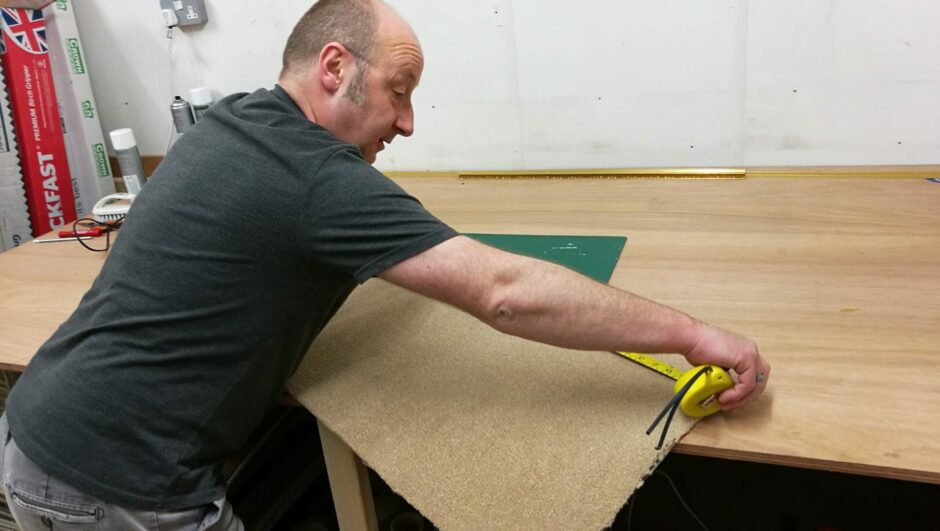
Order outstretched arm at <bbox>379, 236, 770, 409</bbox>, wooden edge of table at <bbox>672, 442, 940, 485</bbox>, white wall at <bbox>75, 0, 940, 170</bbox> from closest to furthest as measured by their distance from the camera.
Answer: wooden edge of table at <bbox>672, 442, 940, 485</bbox> → outstretched arm at <bbox>379, 236, 770, 409</bbox> → white wall at <bbox>75, 0, 940, 170</bbox>

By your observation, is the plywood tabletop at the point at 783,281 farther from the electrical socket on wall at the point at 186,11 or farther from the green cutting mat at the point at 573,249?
the electrical socket on wall at the point at 186,11

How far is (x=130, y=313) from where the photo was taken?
93cm

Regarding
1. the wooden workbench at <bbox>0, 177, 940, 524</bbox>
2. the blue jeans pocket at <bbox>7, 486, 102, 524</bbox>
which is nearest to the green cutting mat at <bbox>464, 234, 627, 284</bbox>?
the wooden workbench at <bbox>0, 177, 940, 524</bbox>

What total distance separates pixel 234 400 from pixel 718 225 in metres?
0.97

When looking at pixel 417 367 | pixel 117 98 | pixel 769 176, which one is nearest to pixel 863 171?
pixel 769 176

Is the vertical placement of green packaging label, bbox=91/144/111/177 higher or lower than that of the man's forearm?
higher

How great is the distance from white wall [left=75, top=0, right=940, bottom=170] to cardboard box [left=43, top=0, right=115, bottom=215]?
0.11 metres

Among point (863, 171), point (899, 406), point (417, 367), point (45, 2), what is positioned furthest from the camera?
point (45, 2)

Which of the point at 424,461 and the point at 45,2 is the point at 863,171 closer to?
the point at 424,461

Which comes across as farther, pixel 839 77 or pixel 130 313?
pixel 839 77

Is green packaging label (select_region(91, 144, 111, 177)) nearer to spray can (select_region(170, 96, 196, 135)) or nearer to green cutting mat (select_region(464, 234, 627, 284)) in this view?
spray can (select_region(170, 96, 196, 135))

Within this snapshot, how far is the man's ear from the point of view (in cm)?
103

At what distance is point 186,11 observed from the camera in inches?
75.2

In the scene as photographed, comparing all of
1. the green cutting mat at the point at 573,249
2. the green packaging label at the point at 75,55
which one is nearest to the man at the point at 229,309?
the green cutting mat at the point at 573,249
